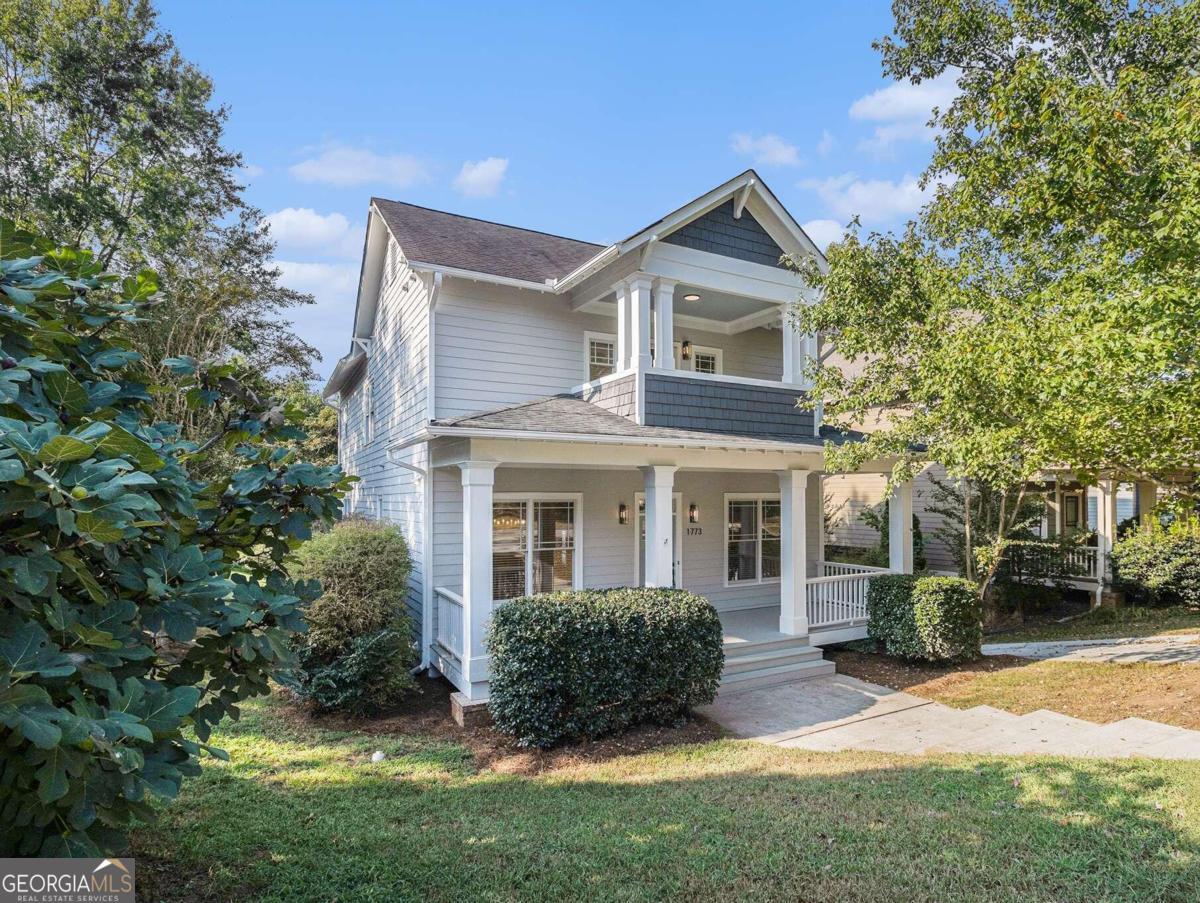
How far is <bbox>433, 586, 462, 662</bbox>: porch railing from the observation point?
8328mm

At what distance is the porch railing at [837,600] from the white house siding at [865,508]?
314 inches

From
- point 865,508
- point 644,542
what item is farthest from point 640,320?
point 865,508

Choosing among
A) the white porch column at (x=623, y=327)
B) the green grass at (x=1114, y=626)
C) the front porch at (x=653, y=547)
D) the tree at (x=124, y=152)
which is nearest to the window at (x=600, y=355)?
the white porch column at (x=623, y=327)

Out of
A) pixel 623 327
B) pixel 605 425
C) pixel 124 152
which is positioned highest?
pixel 124 152

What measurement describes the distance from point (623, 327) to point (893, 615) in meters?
6.60

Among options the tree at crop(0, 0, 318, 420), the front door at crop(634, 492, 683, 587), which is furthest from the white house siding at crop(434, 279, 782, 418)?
the tree at crop(0, 0, 318, 420)

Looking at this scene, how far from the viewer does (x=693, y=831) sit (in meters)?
4.48

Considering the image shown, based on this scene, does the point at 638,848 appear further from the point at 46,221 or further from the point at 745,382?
the point at 46,221

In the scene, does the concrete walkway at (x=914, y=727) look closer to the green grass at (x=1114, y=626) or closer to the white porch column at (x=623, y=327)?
the white porch column at (x=623, y=327)

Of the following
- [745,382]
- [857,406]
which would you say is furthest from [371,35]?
[857,406]

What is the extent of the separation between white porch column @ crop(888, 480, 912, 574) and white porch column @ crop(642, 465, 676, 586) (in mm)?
5188

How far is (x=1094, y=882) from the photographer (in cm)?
363

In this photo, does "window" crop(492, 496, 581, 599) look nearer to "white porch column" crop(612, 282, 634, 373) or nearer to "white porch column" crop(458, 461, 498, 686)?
"white porch column" crop(458, 461, 498, 686)

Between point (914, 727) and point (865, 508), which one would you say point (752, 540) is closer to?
point (914, 727)
